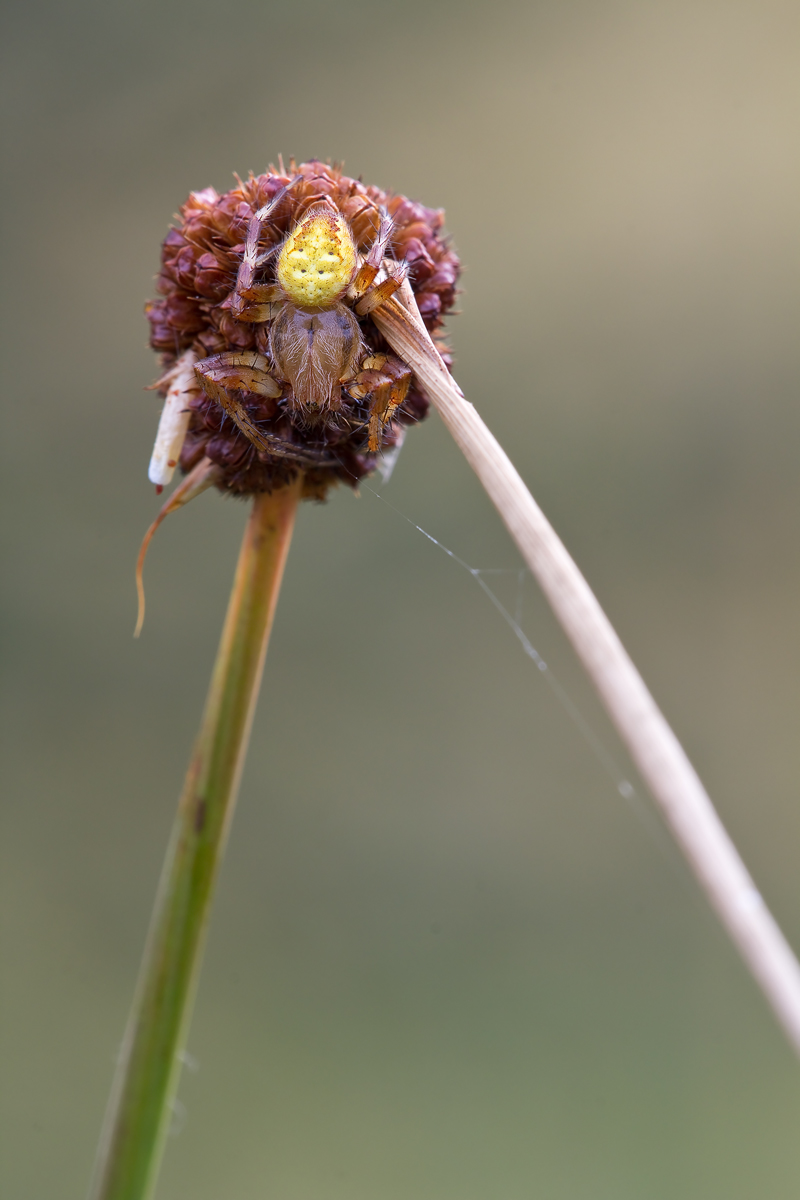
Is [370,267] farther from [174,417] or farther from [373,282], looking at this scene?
[174,417]

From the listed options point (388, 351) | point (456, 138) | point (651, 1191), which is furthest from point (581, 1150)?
point (456, 138)

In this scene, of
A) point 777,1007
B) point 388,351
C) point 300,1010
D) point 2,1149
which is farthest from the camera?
point 300,1010

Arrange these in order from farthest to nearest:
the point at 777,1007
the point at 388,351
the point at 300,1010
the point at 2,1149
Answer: the point at 300,1010
the point at 2,1149
the point at 388,351
the point at 777,1007

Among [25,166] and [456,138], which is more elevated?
[456,138]

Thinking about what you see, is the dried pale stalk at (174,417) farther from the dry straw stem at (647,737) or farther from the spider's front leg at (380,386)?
the dry straw stem at (647,737)

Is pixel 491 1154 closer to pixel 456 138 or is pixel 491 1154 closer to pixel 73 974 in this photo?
pixel 73 974

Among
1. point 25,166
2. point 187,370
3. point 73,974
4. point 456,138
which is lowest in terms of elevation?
point 73,974

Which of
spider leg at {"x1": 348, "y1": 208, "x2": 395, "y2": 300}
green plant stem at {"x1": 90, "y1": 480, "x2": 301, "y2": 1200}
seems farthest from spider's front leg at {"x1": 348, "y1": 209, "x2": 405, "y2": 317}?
green plant stem at {"x1": 90, "y1": 480, "x2": 301, "y2": 1200}
